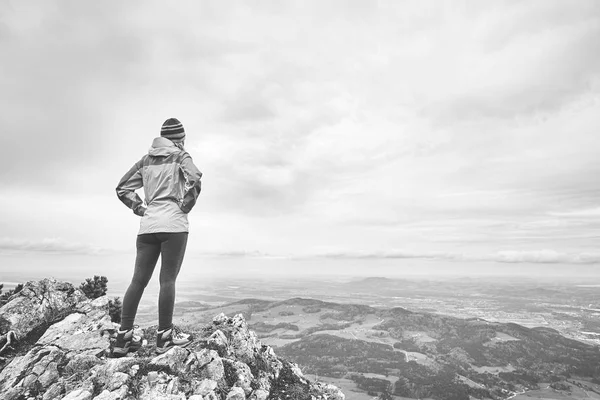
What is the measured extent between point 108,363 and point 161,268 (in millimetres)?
2714

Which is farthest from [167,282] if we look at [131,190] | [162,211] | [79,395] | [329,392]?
[329,392]

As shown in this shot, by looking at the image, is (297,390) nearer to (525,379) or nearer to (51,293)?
(51,293)

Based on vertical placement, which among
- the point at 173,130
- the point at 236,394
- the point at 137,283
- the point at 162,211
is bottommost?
the point at 236,394

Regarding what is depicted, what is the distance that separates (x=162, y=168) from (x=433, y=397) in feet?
585

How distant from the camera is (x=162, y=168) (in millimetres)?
7082

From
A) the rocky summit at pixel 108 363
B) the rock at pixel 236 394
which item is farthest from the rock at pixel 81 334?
the rock at pixel 236 394

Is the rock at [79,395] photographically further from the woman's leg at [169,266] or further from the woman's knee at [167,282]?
the woman's knee at [167,282]

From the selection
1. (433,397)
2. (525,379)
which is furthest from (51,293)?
(525,379)

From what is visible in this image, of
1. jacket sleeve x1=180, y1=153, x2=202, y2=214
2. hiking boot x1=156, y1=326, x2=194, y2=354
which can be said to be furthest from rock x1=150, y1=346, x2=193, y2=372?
jacket sleeve x1=180, y1=153, x2=202, y2=214

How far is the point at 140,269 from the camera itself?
6.90m

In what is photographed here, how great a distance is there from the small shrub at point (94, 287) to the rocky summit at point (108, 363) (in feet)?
17.9

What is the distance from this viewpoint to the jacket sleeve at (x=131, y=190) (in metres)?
7.21

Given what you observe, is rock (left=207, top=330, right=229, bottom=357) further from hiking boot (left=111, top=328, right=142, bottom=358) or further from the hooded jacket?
the hooded jacket

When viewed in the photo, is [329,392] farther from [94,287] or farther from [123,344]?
[94,287]
